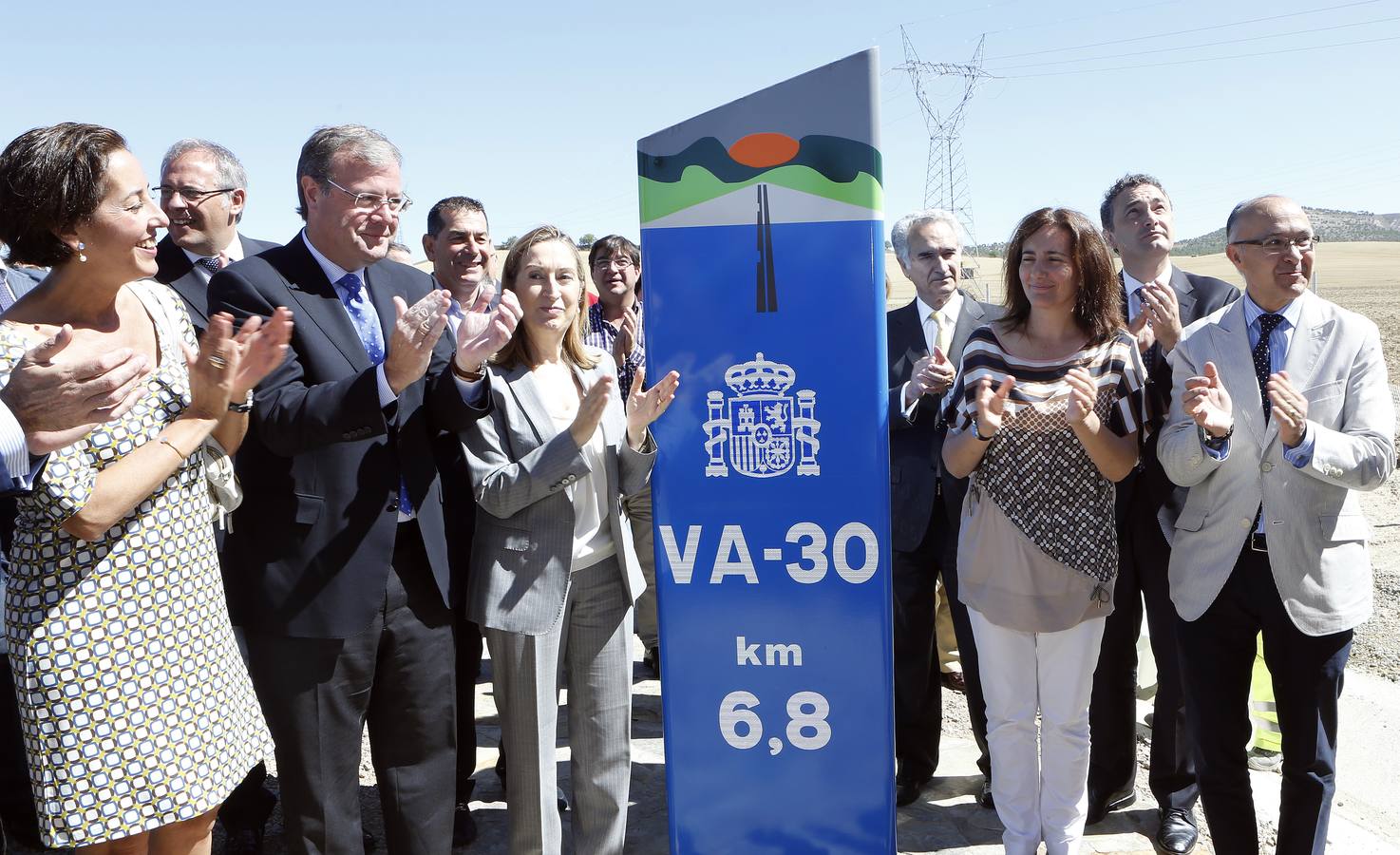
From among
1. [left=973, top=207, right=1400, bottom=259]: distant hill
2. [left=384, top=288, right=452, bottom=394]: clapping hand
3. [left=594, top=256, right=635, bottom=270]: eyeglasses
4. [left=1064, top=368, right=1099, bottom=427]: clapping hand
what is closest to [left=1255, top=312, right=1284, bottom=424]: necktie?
[left=1064, top=368, right=1099, bottom=427]: clapping hand

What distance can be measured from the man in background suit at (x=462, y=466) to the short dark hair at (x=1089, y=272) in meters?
1.57

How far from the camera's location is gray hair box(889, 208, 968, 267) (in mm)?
3934

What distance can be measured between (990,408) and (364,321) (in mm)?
1666

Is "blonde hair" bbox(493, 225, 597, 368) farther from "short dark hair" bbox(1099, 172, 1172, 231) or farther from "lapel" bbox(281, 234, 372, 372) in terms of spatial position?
"short dark hair" bbox(1099, 172, 1172, 231)

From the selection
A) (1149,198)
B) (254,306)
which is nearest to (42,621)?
(254,306)

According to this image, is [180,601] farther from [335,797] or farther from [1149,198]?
[1149,198]

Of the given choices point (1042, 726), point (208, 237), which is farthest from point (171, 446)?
point (1042, 726)

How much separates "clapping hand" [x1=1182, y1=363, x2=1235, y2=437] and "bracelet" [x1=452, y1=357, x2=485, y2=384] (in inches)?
70.5

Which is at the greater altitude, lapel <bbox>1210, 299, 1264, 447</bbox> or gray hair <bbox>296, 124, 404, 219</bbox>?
gray hair <bbox>296, 124, 404, 219</bbox>

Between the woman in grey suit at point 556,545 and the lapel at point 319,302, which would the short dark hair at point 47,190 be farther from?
the woman in grey suit at point 556,545

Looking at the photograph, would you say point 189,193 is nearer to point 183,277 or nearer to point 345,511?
point 183,277

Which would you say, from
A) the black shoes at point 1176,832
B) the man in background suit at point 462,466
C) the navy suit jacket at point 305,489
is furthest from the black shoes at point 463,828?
the black shoes at point 1176,832

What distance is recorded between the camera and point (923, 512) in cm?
361

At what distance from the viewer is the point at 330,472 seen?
2520mm
